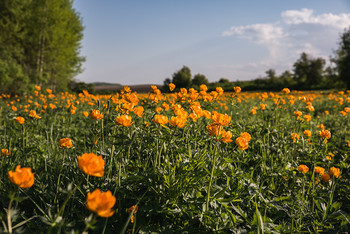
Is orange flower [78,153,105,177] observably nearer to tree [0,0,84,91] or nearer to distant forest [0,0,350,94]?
distant forest [0,0,350,94]

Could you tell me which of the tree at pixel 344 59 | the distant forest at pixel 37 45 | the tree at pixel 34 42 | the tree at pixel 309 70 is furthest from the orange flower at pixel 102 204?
the tree at pixel 309 70

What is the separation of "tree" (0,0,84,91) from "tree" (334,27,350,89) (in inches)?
1151

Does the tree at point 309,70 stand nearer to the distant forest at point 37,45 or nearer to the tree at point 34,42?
the distant forest at point 37,45

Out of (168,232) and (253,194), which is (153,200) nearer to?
(168,232)

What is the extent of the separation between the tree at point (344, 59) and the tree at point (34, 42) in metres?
29.2

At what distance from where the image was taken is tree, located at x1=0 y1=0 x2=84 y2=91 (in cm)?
1407

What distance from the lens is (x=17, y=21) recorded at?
15.0 metres

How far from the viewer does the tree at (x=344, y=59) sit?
89.9 feet

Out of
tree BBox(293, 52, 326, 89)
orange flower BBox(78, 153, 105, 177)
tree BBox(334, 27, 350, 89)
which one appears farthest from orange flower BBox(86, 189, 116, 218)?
tree BBox(293, 52, 326, 89)

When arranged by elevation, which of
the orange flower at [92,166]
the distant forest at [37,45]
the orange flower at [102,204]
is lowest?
the orange flower at [102,204]

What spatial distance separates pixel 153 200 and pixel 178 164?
0.30 metres

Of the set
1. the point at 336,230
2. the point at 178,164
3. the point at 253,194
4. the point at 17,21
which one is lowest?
the point at 336,230

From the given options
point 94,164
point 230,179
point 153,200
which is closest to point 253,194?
point 230,179

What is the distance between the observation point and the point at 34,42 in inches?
662
